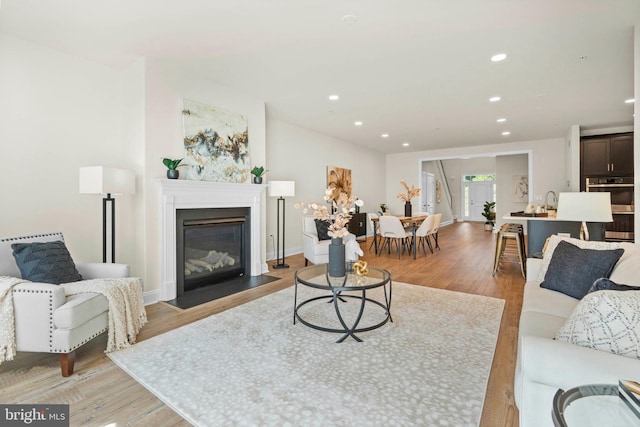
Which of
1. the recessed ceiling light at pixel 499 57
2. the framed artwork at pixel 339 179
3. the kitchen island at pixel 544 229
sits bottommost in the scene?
the kitchen island at pixel 544 229

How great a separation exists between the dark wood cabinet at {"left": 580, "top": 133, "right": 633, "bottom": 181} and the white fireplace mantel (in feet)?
23.4

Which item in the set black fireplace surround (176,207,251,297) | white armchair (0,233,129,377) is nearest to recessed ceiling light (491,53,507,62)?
black fireplace surround (176,207,251,297)

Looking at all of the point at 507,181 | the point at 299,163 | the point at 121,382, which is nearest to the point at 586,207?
the point at 121,382

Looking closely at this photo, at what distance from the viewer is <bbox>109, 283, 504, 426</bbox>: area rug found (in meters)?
1.68

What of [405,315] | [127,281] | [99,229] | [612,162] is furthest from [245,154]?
[612,162]

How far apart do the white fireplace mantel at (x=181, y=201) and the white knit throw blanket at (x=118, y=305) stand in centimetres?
104

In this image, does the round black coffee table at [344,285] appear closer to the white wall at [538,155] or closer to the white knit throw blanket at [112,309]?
the white knit throw blanket at [112,309]

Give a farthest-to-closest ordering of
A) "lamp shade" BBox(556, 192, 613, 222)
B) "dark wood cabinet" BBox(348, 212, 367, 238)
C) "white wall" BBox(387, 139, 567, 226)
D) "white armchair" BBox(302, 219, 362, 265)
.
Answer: "white wall" BBox(387, 139, 567, 226) < "dark wood cabinet" BBox(348, 212, 367, 238) < "white armchair" BBox(302, 219, 362, 265) < "lamp shade" BBox(556, 192, 613, 222)

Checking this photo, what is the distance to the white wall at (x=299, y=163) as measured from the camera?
5.98 meters

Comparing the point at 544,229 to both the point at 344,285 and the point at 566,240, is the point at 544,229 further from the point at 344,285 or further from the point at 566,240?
the point at 344,285

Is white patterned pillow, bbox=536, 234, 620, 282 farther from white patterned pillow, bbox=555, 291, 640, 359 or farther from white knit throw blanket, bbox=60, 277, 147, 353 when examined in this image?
white knit throw blanket, bbox=60, 277, 147, 353

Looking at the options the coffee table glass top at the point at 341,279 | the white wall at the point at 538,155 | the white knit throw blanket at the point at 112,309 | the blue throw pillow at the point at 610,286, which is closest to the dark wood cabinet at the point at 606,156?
the white wall at the point at 538,155

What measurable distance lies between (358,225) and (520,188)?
595cm

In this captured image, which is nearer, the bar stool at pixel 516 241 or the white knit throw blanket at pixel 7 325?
the white knit throw blanket at pixel 7 325
